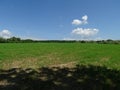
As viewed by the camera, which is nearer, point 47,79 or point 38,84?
point 38,84

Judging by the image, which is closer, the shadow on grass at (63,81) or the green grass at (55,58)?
the shadow on grass at (63,81)

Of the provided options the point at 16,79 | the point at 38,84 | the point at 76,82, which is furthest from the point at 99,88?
the point at 16,79

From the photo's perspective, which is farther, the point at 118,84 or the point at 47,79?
the point at 47,79

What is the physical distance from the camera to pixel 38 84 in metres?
7.89

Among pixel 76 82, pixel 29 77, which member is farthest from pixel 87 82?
pixel 29 77

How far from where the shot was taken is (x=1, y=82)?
8438 mm

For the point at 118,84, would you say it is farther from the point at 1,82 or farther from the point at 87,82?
the point at 1,82

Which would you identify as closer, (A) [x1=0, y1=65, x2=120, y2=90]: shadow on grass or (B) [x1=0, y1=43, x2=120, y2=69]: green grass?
(A) [x1=0, y1=65, x2=120, y2=90]: shadow on grass

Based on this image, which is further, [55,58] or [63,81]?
[55,58]

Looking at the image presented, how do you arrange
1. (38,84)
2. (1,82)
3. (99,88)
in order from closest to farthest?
1. (99,88)
2. (38,84)
3. (1,82)

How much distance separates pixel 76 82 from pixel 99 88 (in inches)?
40.7

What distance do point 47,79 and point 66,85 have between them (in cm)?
102

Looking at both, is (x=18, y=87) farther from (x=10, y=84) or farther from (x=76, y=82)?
(x=76, y=82)

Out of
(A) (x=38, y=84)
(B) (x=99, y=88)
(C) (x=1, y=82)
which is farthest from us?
(C) (x=1, y=82)
